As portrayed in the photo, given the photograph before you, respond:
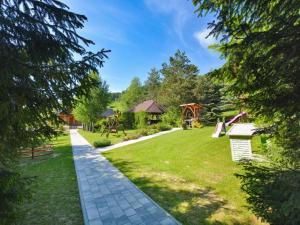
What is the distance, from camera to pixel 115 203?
208 inches

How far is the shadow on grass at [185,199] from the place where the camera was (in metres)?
4.32

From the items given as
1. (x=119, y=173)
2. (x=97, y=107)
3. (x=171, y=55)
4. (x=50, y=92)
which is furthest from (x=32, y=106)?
(x=171, y=55)

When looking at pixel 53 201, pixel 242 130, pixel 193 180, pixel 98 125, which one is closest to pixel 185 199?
pixel 193 180

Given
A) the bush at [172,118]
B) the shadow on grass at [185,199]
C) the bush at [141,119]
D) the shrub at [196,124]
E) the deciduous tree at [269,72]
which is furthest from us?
the bush at [141,119]

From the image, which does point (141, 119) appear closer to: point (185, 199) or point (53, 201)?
point (53, 201)

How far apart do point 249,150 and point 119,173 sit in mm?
4893

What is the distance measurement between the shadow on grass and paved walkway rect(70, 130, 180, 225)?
27 cm

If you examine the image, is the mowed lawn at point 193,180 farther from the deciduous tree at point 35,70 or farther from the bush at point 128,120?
the bush at point 128,120

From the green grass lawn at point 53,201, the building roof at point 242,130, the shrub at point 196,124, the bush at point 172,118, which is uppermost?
the bush at point 172,118

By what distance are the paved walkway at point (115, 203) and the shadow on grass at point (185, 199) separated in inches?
10.5

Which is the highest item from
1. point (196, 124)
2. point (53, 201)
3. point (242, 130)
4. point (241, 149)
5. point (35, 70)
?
point (35, 70)

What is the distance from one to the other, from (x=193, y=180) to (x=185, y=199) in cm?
148

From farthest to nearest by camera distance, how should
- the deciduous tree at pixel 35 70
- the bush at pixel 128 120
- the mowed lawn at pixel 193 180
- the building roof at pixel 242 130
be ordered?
1. the bush at pixel 128 120
2. the building roof at pixel 242 130
3. the mowed lawn at pixel 193 180
4. the deciduous tree at pixel 35 70

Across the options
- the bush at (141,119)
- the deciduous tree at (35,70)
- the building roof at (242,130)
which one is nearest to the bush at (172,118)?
the bush at (141,119)
